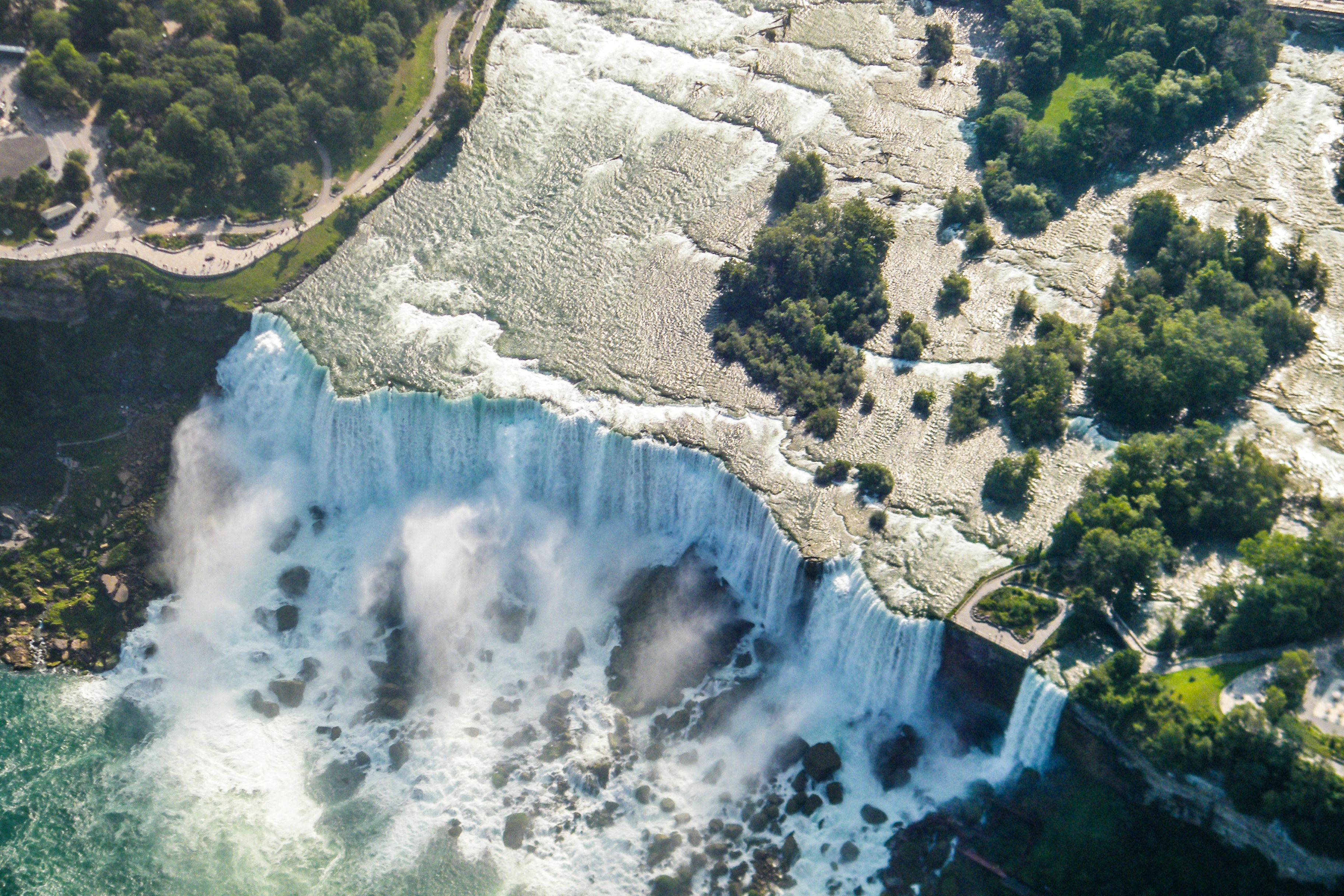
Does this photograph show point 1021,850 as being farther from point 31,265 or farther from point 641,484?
point 31,265

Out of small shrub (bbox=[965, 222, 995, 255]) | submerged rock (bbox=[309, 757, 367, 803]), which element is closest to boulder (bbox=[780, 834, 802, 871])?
submerged rock (bbox=[309, 757, 367, 803])

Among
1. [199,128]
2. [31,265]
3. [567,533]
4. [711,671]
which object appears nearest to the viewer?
[711,671]

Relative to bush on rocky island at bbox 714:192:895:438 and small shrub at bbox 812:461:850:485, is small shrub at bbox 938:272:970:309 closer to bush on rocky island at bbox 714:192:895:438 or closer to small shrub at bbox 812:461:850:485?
bush on rocky island at bbox 714:192:895:438

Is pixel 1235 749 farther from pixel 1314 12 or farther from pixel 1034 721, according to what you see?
pixel 1314 12

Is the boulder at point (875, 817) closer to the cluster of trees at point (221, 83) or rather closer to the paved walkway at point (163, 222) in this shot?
the paved walkway at point (163, 222)

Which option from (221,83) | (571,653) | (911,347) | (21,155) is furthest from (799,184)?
(21,155)

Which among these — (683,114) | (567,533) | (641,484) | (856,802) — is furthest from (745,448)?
(683,114)

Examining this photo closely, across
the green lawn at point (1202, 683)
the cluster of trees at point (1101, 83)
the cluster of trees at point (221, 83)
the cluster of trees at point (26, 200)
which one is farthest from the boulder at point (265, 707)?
the cluster of trees at point (1101, 83)
